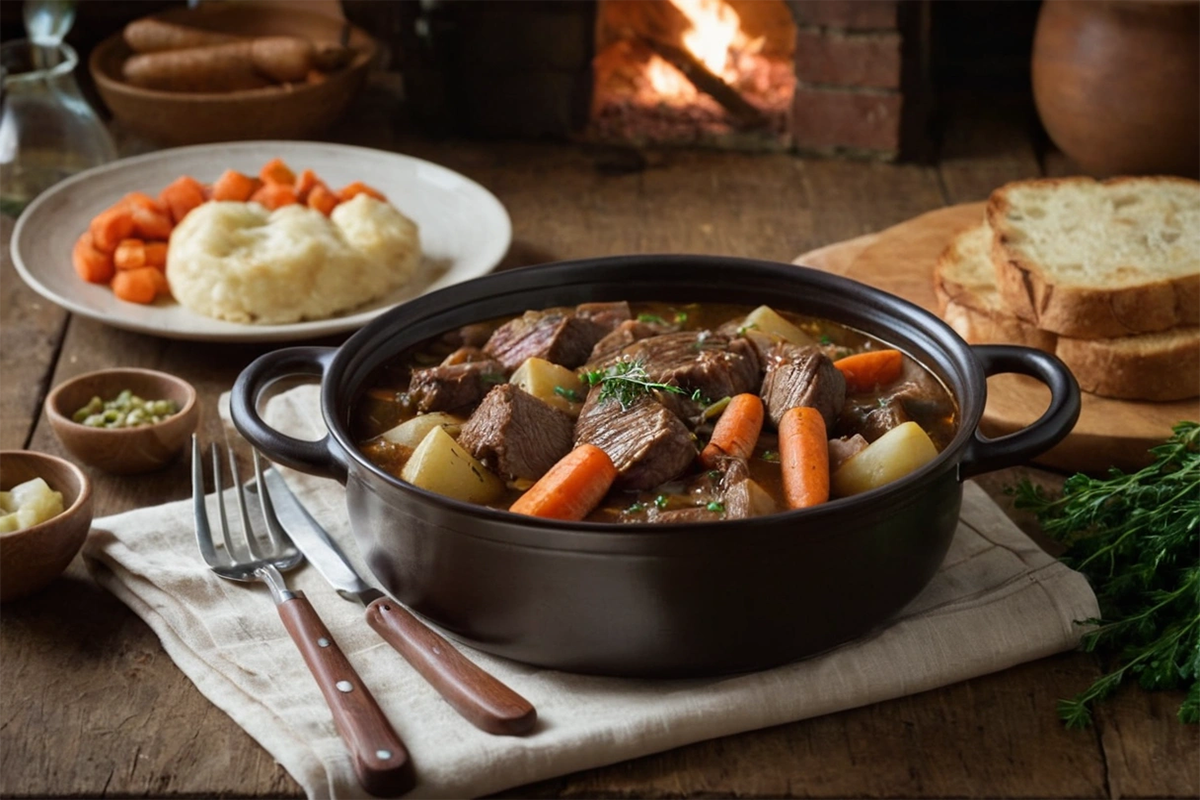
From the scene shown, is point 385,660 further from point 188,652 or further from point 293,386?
point 293,386

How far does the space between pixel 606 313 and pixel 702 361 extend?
0.36 m

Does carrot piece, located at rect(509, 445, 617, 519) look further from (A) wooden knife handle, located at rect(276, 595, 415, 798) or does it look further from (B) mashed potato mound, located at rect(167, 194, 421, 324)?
(B) mashed potato mound, located at rect(167, 194, 421, 324)

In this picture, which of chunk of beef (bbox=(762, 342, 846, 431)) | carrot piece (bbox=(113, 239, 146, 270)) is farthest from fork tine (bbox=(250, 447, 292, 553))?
carrot piece (bbox=(113, 239, 146, 270))

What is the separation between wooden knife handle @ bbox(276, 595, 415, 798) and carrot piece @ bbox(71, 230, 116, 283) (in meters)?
1.87

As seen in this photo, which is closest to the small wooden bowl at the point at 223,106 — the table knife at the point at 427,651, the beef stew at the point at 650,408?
the beef stew at the point at 650,408

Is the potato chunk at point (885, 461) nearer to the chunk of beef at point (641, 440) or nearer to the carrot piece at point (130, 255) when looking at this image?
the chunk of beef at point (641, 440)

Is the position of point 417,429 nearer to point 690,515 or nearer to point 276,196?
point 690,515

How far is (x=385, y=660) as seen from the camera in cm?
259

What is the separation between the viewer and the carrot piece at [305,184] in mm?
4469

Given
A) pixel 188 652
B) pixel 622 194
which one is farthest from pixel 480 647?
pixel 622 194

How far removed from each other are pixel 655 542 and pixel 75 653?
1.25 m

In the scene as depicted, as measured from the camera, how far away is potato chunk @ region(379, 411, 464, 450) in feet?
9.29

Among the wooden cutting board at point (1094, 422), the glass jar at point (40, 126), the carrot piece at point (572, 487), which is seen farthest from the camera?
the glass jar at point (40, 126)

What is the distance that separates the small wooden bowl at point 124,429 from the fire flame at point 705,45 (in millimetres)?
2973
